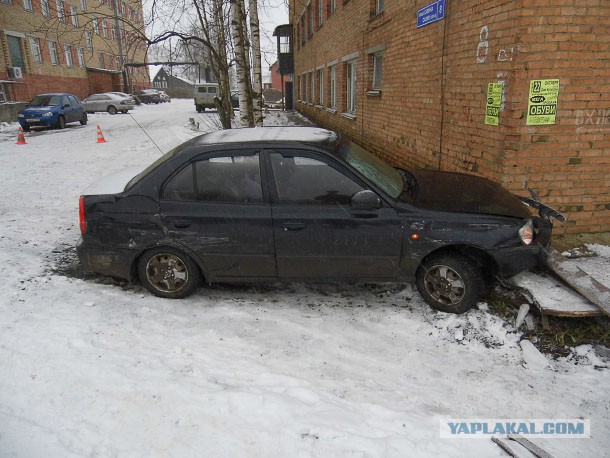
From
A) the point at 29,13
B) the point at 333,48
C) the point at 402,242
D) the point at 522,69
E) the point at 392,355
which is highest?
the point at 29,13

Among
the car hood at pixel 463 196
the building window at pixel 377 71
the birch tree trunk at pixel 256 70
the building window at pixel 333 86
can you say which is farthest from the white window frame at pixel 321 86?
the car hood at pixel 463 196

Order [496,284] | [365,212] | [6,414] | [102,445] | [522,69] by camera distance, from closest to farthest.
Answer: [102,445] < [6,414] < [365,212] < [496,284] < [522,69]

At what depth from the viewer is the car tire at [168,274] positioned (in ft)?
13.0

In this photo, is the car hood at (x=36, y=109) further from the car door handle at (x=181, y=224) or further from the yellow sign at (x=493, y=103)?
the yellow sign at (x=493, y=103)

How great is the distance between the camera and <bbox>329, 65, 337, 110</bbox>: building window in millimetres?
14238

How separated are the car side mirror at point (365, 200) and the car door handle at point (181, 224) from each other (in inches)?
58.8

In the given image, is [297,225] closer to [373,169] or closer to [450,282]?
[373,169]

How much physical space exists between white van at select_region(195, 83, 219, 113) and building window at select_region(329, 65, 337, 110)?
1686cm

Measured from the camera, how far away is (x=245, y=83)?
877 cm

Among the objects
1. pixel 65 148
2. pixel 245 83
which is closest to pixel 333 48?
pixel 245 83

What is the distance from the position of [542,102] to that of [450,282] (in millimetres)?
2198

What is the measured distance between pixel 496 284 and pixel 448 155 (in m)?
2.45

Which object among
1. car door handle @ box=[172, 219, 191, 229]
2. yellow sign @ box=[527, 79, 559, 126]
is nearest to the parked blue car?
car door handle @ box=[172, 219, 191, 229]

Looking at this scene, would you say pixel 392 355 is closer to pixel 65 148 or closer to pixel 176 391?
pixel 176 391
